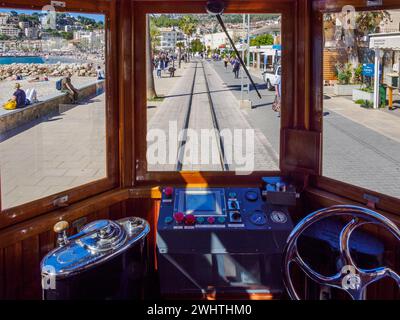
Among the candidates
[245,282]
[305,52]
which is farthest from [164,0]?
[245,282]

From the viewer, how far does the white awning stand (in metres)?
2.19

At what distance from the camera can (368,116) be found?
2576 mm

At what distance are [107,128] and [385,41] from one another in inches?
63.9

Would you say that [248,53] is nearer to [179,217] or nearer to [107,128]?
[107,128]

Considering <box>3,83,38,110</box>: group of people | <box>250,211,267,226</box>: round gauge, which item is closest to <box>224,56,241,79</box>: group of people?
<box>250,211,267,226</box>: round gauge

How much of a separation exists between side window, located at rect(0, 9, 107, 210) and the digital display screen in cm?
60

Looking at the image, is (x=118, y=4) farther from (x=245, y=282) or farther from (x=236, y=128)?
(x=245, y=282)

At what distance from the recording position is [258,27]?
268 cm

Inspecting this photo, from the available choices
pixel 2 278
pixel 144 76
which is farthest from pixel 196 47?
pixel 2 278

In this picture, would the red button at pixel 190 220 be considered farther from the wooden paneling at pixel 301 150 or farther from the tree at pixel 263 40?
the tree at pixel 263 40

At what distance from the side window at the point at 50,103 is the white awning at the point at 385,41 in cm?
149

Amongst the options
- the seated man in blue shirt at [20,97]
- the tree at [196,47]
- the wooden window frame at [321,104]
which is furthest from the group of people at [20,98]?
the wooden window frame at [321,104]

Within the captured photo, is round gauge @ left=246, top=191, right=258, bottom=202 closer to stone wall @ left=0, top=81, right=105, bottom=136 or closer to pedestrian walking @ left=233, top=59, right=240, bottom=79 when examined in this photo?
pedestrian walking @ left=233, top=59, right=240, bottom=79

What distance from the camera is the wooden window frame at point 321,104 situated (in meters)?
2.31
